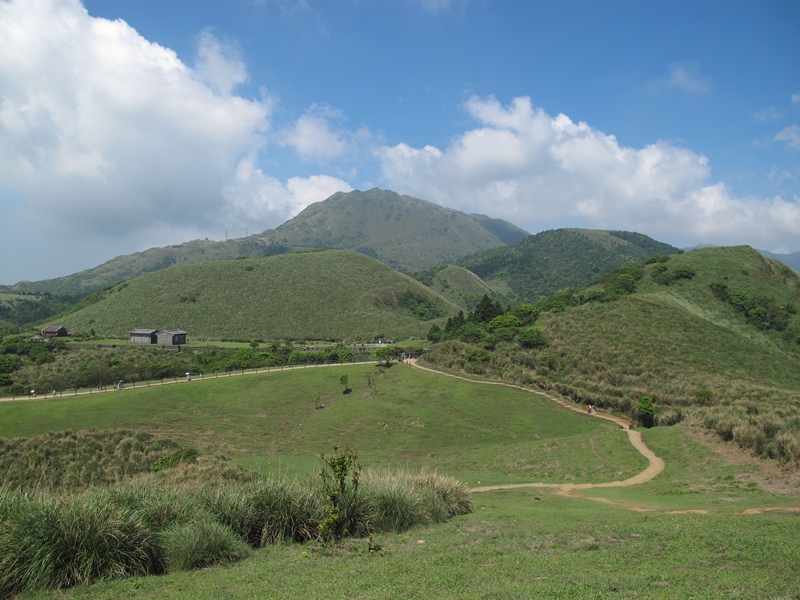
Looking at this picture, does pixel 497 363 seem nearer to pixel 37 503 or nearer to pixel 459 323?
pixel 459 323

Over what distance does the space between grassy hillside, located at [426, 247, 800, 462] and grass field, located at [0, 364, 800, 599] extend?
6.43 metres

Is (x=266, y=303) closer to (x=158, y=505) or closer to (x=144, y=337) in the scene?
(x=144, y=337)

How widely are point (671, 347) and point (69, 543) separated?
53737 millimetres

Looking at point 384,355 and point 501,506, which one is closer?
point 501,506

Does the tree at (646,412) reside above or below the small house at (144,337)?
A: below

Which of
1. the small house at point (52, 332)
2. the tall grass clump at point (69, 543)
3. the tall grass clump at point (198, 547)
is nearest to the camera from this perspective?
the tall grass clump at point (69, 543)

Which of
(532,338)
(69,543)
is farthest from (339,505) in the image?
(532,338)

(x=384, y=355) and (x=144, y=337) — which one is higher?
(x=144, y=337)

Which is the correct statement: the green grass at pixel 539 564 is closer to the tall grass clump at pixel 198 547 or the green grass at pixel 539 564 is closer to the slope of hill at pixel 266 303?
the tall grass clump at pixel 198 547

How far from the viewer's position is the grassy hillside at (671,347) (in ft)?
126

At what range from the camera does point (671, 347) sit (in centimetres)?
4941

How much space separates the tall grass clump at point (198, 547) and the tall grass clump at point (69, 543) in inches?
9.2

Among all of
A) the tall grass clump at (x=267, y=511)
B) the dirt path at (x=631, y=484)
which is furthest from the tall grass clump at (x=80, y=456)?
the dirt path at (x=631, y=484)

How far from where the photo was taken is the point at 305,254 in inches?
5768
